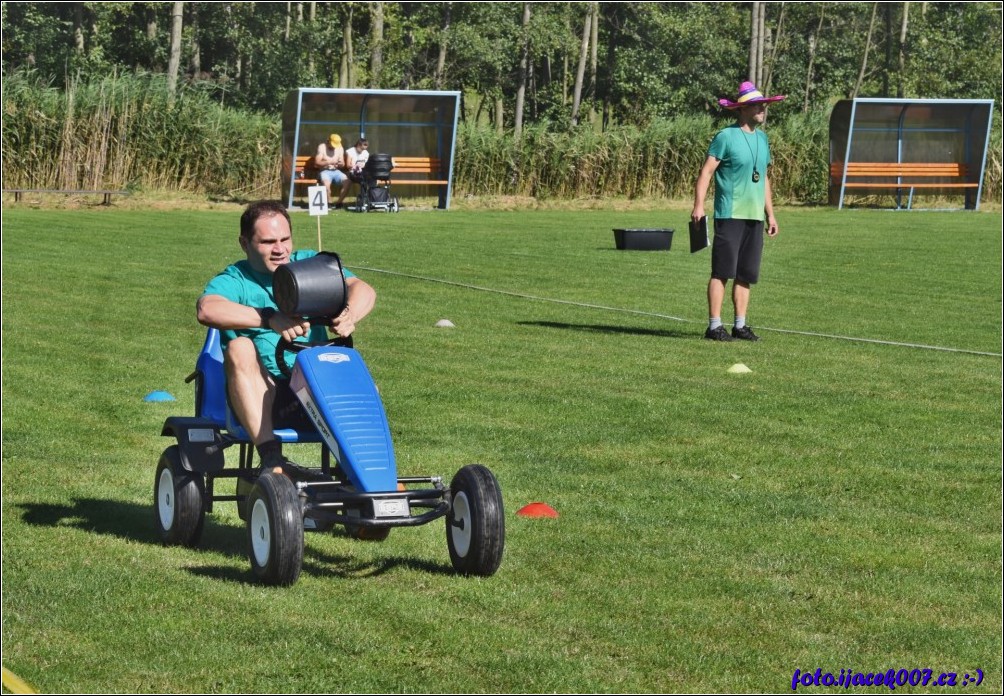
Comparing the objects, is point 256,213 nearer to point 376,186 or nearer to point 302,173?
point 376,186

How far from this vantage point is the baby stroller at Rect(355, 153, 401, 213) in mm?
28672

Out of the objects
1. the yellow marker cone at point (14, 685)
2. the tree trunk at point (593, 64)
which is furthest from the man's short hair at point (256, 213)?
the tree trunk at point (593, 64)

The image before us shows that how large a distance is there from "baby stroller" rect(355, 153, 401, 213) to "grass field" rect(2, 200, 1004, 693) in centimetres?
1334

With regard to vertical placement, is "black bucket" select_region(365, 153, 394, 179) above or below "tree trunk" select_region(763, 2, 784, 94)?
below

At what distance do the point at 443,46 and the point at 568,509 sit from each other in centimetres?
5163

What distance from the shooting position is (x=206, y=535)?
6492mm

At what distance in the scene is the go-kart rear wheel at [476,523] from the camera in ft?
18.1

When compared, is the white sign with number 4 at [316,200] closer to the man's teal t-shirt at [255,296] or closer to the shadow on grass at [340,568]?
the man's teal t-shirt at [255,296]

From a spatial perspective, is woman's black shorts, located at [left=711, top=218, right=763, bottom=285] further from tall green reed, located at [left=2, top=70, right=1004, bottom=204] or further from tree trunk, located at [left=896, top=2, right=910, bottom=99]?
tree trunk, located at [left=896, top=2, right=910, bottom=99]

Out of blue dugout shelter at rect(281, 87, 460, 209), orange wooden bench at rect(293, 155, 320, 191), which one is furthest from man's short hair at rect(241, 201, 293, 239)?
blue dugout shelter at rect(281, 87, 460, 209)

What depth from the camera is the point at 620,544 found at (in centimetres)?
610

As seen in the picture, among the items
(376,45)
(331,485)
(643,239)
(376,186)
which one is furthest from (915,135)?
(331,485)

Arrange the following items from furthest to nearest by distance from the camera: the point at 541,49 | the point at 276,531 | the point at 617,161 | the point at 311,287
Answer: the point at 541,49 < the point at 617,161 < the point at 311,287 < the point at 276,531

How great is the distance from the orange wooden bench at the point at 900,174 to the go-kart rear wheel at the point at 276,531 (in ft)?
98.0
